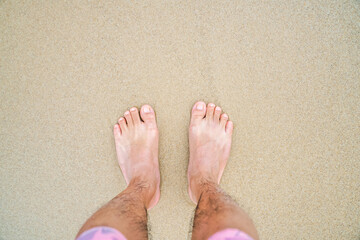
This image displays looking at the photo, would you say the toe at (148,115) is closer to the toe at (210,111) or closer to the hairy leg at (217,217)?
the toe at (210,111)

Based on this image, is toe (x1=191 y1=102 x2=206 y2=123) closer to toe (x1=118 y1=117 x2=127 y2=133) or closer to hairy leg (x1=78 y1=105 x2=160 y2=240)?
hairy leg (x1=78 y1=105 x2=160 y2=240)

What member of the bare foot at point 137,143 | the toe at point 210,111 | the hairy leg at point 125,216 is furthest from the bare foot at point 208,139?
the hairy leg at point 125,216

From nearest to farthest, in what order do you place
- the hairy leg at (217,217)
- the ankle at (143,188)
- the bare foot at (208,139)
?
the hairy leg at (217,217)
the ankle at (143,188)
the bare foot at (208,139)

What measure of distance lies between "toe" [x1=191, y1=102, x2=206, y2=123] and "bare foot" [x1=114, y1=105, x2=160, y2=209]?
0.60ft

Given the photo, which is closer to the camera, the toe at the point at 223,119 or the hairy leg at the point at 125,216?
the hairy leg at the point at 125,216

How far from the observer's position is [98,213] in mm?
637

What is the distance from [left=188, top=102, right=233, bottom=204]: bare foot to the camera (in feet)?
3.05

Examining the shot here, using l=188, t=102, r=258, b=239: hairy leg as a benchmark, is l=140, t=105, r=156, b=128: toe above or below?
above

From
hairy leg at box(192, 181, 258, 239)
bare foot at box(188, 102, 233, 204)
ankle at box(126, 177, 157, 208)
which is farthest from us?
bare foot at box(188, 102, 233, 204)

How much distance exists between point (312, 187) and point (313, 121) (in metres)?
0.31

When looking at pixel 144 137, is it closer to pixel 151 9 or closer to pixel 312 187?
pixel 151 9

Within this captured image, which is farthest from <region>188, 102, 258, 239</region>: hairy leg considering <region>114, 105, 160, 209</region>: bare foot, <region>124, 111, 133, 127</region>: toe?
<region>124, 111, 133, 127</region>: toe

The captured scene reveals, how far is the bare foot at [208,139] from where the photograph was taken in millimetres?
929

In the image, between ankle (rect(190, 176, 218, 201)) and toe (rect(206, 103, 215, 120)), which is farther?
toe (rect(206, 103, 215, 120))
